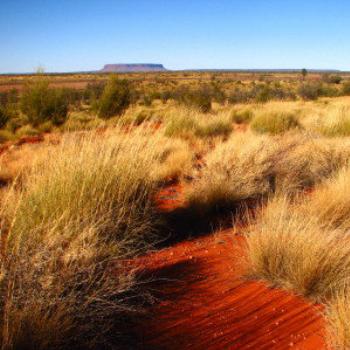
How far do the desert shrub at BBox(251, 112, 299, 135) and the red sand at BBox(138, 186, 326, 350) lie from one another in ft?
29.7

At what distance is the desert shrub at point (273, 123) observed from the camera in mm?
13102

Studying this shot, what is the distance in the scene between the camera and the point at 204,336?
3033 mm

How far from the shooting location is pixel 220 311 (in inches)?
133

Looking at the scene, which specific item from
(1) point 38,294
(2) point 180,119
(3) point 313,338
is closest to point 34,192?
(1) point 38,294

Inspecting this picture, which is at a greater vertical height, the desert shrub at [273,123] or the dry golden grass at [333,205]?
the desert shrub at [273,123]

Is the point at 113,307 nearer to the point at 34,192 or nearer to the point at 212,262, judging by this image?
the point at 212,262

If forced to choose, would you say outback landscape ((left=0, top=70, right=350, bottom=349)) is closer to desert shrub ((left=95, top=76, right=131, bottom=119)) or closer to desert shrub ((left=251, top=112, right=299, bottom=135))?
desert shrub ((left=251, top=112, right=299, bottom=135))

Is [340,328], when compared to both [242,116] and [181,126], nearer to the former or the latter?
[181,126]

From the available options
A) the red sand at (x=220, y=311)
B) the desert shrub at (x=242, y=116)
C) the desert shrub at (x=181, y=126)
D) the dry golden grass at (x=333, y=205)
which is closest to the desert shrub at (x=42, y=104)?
the desert shrub at (x=181, y=126)

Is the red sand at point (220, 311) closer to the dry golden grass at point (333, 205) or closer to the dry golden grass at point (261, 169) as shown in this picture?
the dry golden grass at point (333, 205)

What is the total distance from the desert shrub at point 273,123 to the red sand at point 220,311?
356 inches

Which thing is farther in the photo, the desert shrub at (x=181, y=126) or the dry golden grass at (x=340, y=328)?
the desert shrub at (x=181, y=126)

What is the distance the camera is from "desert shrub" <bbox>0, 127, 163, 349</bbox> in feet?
8.66

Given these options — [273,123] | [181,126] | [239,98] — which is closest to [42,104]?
[181,126]
